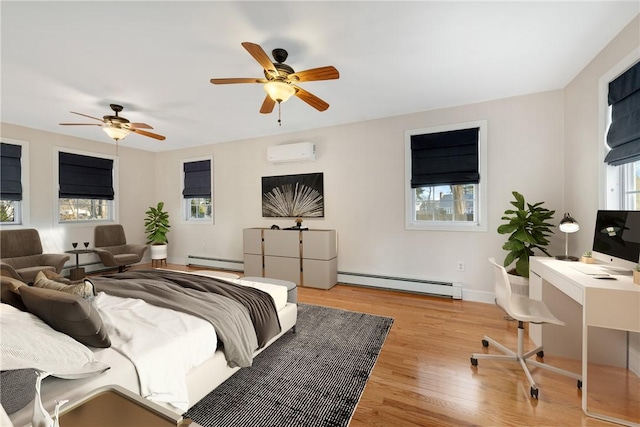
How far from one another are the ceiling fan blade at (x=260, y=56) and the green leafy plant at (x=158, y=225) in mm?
4865

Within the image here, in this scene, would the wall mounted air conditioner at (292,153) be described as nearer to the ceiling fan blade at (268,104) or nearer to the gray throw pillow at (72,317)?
the ceiling fan blade at (268,104)

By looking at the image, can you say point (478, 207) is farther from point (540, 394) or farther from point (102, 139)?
point (102, 139)

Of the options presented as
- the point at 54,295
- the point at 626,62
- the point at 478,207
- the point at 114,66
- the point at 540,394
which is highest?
the point at 114,66

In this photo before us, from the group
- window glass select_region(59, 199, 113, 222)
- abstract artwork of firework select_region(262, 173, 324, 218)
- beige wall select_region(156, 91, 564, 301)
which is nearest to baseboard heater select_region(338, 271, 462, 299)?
beige wall select_region(156, 91, 564, 301)

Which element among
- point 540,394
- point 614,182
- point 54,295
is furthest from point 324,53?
point 540,394

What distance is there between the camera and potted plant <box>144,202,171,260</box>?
A: 5.79m

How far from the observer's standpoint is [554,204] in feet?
10.8

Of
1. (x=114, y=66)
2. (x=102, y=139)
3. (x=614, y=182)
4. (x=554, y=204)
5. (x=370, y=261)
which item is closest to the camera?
(x=614, y=182)

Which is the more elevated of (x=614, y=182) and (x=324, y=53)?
(x=324, y=53)

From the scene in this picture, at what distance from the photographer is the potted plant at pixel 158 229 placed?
5.79m

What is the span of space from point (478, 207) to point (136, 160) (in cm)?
677

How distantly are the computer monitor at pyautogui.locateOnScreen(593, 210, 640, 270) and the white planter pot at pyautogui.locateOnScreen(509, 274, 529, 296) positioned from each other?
2.48 feet

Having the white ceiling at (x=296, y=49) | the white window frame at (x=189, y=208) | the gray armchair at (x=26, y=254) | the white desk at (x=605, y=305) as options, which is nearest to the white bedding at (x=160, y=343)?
the white ceiling at (x=296, y=49)

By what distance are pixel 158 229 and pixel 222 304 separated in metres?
4.71
